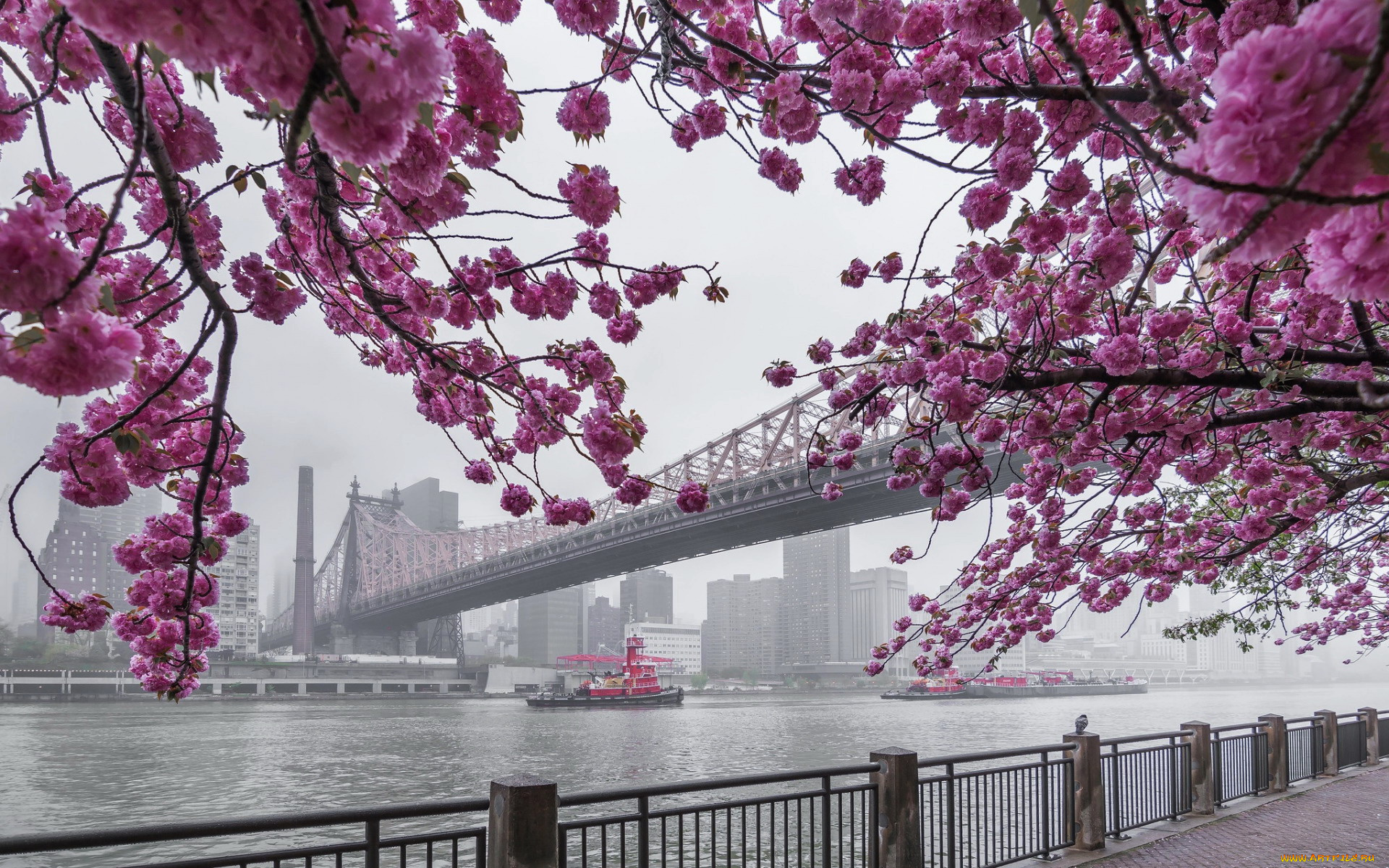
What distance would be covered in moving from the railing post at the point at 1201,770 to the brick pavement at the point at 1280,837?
252 mm

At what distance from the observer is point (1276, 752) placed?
10.6 m

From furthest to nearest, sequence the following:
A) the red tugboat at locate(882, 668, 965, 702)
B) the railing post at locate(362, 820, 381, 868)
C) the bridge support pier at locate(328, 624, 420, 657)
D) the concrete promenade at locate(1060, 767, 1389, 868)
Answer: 1. the bridge support pier at locate(328, 624, 420, 657)
2. the red tugboat at locate(882, 668, 965, 702)
3. the concrete promenade at locate(1060, 767, 1389, 868)
4. the railing post at locate(362, 820, 381, 868)

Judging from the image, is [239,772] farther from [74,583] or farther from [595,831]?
[74,583]

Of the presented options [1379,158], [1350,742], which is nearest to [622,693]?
[1350,742]

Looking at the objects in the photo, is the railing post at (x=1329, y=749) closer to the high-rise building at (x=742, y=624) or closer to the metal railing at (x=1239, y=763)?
the metal railing at (x=1239, y=763)

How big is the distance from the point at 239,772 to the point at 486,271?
21.4m

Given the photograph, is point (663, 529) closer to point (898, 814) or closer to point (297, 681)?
point (898, 814)

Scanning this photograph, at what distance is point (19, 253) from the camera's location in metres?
1.77

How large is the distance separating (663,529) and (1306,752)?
27.4 metres

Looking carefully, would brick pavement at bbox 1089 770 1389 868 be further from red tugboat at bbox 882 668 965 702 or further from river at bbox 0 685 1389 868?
red tugboat at bbox 882 668 965 702

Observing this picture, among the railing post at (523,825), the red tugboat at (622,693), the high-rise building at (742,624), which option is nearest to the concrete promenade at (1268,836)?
the railing post at (523,825)

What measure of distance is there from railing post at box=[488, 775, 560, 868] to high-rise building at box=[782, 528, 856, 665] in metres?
116

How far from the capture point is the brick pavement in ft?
23.6

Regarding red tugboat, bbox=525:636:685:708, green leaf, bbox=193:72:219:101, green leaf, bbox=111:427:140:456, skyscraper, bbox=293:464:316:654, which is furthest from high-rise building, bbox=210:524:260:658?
green leaf, bbox=193:72:219:101
